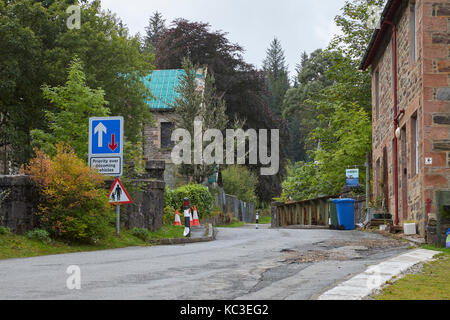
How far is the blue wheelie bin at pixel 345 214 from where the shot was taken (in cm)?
2531

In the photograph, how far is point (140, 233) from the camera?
17062 millimetres

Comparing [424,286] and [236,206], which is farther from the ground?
[236,206]

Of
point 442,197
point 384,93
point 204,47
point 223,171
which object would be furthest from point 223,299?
point 204,47

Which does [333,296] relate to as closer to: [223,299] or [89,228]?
[223,299]

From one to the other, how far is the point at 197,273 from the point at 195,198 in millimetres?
19942

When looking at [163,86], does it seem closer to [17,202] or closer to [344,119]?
[344,119]

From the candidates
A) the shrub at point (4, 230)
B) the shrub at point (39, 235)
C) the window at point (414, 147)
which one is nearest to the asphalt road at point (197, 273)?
A: the shrub at point (39, 235)

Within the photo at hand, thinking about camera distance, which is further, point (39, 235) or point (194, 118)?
point (194, 118)

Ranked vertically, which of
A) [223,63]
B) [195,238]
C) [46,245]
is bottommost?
[195,238]

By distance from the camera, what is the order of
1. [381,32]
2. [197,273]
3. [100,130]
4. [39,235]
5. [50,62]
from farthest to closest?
[50,62] < [381,32] < [100,130] < [39,235] < [197,273]

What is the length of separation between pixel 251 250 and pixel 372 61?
14.9m

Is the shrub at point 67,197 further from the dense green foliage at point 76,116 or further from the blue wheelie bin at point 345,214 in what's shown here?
the blue wheelie bin at point 345,214

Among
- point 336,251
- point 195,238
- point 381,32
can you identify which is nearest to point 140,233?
point 195,238

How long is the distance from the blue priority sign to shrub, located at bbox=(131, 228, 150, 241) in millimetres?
1965
